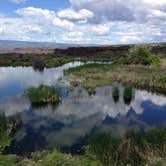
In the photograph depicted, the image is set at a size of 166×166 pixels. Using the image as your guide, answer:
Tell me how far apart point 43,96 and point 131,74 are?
16.1m

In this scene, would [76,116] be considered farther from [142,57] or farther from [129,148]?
[142,57]

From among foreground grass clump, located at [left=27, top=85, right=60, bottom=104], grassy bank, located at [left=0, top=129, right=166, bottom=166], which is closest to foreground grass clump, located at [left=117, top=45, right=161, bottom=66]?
foreground grass clump, located at [left=27, top=85, right=60, bottom=104]

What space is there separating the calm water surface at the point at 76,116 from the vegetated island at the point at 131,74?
2895 millimetres

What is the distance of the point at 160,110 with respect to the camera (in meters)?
25.4

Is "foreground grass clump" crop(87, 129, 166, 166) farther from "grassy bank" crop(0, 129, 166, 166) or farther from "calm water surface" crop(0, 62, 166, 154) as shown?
"calm water surface" crop(0, 62, 166, 154)

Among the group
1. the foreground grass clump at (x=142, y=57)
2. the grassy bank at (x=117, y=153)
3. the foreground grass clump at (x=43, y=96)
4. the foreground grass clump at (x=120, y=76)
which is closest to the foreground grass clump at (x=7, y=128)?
the grassy bank at (x=117, y=153)

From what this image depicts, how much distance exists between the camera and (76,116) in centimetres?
2327

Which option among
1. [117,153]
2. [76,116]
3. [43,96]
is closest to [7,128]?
[76,116]

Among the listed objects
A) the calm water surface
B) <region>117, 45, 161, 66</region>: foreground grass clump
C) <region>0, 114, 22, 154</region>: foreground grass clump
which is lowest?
the calm water surface

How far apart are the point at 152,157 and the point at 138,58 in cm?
3916

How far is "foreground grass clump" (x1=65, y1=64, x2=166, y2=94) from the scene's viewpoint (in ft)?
116

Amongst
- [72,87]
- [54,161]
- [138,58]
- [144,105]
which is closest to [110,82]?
[72,87]

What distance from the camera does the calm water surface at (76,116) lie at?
59.8ft

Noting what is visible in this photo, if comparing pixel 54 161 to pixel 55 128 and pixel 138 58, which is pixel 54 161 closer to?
pixel 55 128
